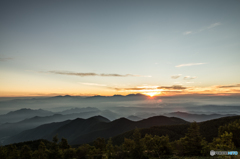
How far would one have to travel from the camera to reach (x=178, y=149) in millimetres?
36562

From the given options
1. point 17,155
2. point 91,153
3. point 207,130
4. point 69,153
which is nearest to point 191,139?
point 91,153

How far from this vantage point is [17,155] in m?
43.2

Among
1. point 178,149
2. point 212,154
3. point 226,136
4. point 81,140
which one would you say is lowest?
point 81,140

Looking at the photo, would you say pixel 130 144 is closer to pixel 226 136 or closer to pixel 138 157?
pixel 138 157

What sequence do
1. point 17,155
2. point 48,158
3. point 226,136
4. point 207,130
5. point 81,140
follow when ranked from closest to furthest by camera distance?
point 226,136 → point 48,158 → point 17,155 → point 207,130 → point 81,140

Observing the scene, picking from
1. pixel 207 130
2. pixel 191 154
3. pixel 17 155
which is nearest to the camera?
pixel 191 154

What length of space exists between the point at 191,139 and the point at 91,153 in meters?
→ 29.5

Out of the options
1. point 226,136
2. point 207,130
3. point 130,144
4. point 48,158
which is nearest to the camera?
point 226,136

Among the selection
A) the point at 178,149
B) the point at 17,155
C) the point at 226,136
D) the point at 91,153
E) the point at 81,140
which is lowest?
the point at 81,140

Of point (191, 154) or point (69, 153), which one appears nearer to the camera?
point (191, 154)

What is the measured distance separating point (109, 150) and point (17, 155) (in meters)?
34.9

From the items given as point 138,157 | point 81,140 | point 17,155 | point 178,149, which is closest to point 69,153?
point 17,155

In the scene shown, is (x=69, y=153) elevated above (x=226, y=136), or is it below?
below

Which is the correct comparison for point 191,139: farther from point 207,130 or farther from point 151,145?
point 207,130
